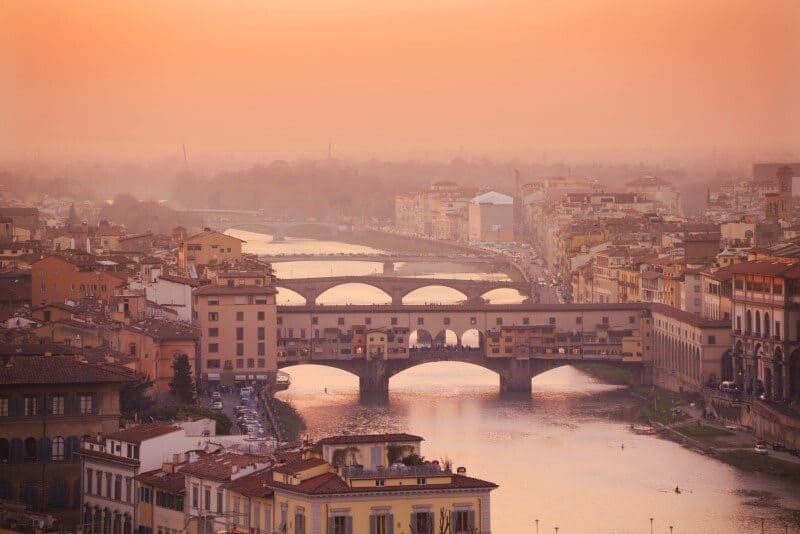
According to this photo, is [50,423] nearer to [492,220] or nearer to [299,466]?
[299,466]

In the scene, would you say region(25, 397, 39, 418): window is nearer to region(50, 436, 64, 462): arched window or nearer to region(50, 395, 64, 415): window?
region(50, 395, 64, 415): window

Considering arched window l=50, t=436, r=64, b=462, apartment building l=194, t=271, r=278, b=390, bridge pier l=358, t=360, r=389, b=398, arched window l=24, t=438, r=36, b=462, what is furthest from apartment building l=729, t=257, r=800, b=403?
arched window l=24, t=438, r=36, b=462

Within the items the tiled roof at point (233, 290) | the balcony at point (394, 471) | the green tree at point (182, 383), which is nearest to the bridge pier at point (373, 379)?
the tiled roof at point (233, 290)

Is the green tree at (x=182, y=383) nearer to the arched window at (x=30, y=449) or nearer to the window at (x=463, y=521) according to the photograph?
the arched window at (x=30, y=449)

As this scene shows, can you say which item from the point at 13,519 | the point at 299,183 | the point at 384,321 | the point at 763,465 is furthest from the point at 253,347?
the point at 299,183

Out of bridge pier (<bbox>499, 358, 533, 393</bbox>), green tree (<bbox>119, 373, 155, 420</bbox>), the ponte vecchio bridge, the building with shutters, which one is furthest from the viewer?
the ponte vecchio bridge

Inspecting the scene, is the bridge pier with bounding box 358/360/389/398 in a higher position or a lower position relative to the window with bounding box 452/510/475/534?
higher

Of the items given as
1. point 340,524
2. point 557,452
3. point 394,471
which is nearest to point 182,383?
point 557,452
